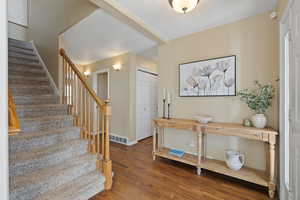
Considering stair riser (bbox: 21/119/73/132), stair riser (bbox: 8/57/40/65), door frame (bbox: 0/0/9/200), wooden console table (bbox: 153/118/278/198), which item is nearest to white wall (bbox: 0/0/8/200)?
door frame (bbox: 0/0/9/200)

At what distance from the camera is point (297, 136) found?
111cm

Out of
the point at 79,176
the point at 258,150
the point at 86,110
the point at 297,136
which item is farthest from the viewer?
the point at 86,110

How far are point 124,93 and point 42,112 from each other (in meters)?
1.90

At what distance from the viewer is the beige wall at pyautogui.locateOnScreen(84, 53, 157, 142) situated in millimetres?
3695

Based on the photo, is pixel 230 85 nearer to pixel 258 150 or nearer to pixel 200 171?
pixel 258 150

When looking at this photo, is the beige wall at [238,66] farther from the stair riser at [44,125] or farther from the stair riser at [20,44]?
the stair riser at [20,44]

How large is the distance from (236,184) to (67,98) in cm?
308

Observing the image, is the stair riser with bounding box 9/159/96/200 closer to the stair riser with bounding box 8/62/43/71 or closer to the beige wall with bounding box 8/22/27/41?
the stair riser with bounding box 8/62/43/71

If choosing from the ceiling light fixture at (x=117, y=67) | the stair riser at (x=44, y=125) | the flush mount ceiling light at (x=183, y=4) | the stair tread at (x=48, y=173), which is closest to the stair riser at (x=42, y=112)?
the stair riser at (x=44, y=125)

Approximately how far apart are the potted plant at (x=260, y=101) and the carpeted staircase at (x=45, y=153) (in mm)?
2150

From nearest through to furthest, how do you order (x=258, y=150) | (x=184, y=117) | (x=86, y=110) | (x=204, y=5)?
(x=204, y=5), (x=258, y=150), (x=86, y=110), (x=184, y=117)

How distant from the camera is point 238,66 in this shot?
216 centimetres

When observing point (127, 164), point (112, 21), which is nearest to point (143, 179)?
point (127, 164)

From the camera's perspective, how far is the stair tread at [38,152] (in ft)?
4.93
